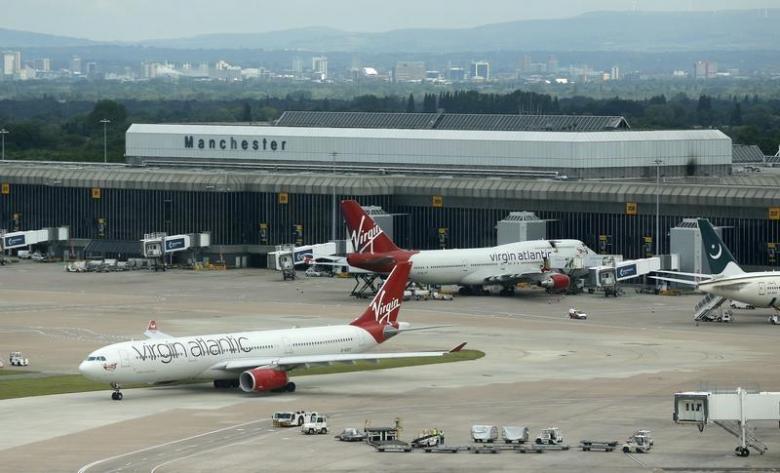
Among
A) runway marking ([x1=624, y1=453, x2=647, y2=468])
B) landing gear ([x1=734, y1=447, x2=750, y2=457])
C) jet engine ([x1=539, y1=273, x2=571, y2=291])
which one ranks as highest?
landing gear ([x1=734, y1=447, x2=750, y2=457])

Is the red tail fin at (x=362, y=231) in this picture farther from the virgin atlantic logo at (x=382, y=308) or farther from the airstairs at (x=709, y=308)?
the virgin atlantic logo at (x=382, y=308)

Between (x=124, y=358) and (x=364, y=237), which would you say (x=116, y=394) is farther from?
(x=364, y=237)

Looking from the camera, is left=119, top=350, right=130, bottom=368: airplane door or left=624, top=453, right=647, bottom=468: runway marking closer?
left=624, top=453, right=647, bottom=468: runway marking

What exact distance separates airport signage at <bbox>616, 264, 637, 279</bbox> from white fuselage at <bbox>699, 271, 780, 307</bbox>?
2273 cm

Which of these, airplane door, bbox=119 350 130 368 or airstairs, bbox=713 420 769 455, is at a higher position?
airplane door, bbox=119 350 130 368

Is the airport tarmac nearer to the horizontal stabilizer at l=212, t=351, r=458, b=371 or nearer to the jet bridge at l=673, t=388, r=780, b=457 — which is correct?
the jet bridge at l=673, t=388, r=780, b=457

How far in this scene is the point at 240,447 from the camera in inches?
3248

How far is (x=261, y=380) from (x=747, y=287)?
172 feet

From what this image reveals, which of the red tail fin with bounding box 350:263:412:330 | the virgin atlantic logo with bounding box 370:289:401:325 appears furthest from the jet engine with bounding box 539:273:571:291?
the virgin atlantic logo with bounding box 370:289:401:325

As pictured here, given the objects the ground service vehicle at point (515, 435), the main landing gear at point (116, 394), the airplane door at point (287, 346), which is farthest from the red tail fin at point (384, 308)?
the ground service vehicle at point (515, 435)

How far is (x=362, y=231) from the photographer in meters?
155

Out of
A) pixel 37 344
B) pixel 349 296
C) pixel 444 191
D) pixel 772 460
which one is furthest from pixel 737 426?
pixel 444 191

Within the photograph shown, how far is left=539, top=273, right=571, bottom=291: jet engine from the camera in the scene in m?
160

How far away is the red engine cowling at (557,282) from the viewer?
524 ft
